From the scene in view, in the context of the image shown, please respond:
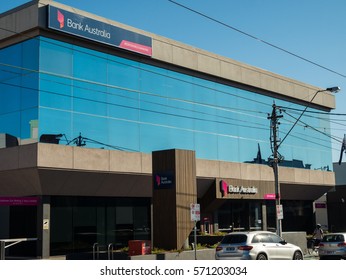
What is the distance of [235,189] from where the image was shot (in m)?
39.1

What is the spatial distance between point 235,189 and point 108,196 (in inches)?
393

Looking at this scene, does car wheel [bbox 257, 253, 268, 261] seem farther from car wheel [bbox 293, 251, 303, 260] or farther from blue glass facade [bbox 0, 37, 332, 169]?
blue glass facade [bbox 0, 37, 332, 169]

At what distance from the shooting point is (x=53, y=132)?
2873 centimetres

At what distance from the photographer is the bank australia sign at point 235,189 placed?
3801cm

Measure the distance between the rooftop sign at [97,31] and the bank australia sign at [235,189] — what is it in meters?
10.5

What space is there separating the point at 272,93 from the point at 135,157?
17.3 meters

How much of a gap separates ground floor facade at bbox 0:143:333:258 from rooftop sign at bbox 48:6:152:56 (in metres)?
6.33

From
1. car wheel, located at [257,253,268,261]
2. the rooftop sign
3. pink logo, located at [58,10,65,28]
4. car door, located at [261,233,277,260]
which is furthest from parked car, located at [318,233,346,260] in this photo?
pink logo, located at [58,10,65,28]

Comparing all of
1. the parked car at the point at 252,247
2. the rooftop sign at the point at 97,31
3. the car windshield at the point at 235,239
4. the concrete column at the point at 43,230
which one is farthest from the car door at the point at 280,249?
the rooftop sign at the point at 97,31

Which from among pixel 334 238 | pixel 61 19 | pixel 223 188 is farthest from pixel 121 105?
pixel 334 238

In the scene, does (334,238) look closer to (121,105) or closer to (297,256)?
(297,256)

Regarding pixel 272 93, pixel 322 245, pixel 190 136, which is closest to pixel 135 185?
pixel 190 136

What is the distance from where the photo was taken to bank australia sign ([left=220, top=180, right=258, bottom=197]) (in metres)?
38.0

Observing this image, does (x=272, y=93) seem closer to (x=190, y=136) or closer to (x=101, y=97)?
(x=190, y=136)
